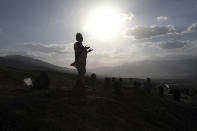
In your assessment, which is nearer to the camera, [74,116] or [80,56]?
[74,116]

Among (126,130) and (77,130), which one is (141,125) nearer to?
(126,130)

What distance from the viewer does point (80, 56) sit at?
14.4 m

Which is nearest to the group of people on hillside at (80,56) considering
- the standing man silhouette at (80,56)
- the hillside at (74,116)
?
the standing man silhouette at (80,56)

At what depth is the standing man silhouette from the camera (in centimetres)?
1423

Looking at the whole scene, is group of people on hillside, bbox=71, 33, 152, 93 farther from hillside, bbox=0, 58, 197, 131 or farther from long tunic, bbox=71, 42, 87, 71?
hillside, bbox=0, 58, 197, 131

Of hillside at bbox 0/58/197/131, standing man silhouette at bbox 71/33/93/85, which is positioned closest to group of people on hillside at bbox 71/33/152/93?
standing man silhouette at bbox 71/33/93/85

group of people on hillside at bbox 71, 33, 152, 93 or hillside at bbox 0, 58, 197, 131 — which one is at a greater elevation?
group of people on hillside at bbox 71, 33, 152, 93

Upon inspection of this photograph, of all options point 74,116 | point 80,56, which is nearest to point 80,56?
point 80,56

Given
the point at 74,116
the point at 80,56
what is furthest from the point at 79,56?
the point at 74,116

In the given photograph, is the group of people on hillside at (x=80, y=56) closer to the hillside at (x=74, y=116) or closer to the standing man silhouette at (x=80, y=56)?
the standing man silhouette at (x=80, y=56)

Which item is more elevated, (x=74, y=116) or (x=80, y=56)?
(x=80, y=56)

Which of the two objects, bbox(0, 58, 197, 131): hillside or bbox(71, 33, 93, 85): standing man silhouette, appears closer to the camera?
bbox(0, 58, 197, 131): hillside

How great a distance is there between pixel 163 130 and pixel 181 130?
6.35 feet

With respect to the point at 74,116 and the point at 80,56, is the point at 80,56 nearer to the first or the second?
the point at 80,56
